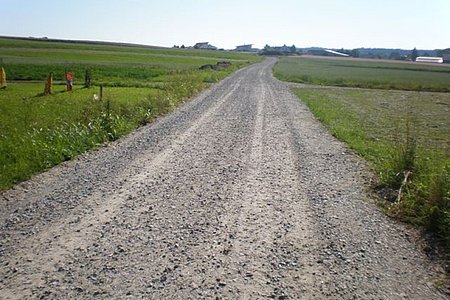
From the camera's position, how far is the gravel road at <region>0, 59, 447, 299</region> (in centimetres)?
347

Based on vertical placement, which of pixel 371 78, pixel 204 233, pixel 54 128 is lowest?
pixel 204 233

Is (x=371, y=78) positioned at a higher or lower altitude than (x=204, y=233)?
higher

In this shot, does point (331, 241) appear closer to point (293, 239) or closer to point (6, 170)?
point (293, 239)

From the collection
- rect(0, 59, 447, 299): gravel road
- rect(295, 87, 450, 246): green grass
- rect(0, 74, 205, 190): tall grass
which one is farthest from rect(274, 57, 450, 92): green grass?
rect(0, 59, 447, 299): gravel road

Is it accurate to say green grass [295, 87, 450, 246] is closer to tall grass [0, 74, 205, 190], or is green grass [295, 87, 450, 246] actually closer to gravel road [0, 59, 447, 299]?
gravel road [0, 59, 447, 299]

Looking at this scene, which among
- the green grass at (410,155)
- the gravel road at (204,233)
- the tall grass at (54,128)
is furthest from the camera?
the tall grass at (54,128)

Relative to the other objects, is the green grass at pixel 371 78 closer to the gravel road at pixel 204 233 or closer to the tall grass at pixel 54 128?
the tall grass at pixel 54 128

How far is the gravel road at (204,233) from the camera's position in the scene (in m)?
3.47

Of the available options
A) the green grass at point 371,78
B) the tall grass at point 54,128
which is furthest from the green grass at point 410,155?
the green grass at point 371,78

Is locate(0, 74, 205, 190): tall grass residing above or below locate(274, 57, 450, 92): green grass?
below

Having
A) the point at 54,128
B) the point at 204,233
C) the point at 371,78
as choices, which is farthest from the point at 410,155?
the point at 371,78

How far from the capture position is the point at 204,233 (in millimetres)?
4547

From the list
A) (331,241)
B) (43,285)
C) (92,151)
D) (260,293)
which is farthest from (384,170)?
(92,151)

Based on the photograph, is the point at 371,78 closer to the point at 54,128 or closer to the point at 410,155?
the point at 410,155
